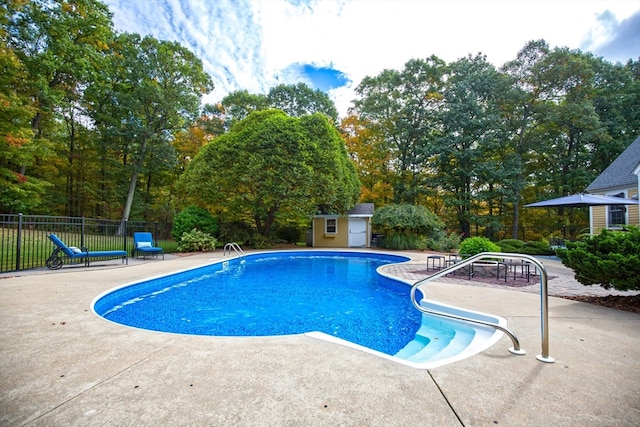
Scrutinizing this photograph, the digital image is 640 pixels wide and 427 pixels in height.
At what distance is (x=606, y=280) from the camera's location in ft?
14.5

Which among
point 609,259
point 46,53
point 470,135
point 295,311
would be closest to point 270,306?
point 295,311

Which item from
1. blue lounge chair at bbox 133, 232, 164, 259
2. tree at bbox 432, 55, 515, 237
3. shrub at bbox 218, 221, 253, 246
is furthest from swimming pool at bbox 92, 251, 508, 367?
tree at bbox 432, 55, 515, 237

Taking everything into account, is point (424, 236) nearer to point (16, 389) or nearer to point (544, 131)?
point (544, 131)

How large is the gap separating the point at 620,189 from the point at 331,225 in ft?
46.1

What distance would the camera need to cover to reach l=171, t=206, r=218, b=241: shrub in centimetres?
1429

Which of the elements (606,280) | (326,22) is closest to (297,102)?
(326,22)

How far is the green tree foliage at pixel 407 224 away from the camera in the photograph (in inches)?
613

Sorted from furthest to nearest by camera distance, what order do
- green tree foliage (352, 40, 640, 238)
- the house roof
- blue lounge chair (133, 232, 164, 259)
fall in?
green tree foliage (352, 40, 640, 238), the house roof, blue lounge chair (133, 232, 164, 259)

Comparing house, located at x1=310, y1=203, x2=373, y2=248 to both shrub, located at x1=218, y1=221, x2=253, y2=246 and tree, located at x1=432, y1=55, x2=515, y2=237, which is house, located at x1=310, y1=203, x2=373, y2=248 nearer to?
shrub, located at x1=218, y1=221, x2=253, y2=246

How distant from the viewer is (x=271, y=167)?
48.2 feet

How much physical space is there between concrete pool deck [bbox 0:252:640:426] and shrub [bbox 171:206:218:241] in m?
11.1

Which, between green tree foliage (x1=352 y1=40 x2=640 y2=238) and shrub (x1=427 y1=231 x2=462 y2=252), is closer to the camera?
shrub (x1=427 y1=231 x2=462 y2=252)

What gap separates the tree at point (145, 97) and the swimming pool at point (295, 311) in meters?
14.8

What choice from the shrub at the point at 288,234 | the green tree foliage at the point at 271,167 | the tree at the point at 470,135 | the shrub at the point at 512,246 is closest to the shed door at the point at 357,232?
the green tree foliage at the point at 271,167
